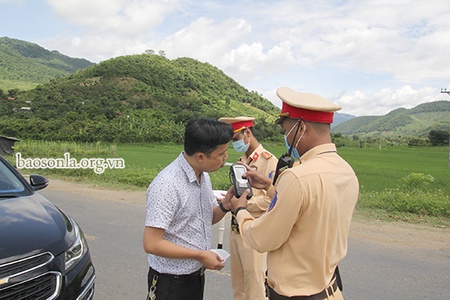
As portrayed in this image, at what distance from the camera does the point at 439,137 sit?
1841 inches

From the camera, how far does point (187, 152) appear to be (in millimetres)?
1910

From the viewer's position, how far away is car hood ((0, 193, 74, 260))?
224 centimetres

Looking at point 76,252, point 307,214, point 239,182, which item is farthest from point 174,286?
point 76,252

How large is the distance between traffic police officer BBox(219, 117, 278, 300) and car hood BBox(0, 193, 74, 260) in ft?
4.08

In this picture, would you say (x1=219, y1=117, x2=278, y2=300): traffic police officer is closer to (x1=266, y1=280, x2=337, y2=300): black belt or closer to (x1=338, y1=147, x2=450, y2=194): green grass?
(x1=266, y1=280, x2=337, y2=300): black belt

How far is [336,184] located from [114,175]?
10106 millimetres

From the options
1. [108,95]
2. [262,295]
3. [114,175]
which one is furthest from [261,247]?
[108,95]

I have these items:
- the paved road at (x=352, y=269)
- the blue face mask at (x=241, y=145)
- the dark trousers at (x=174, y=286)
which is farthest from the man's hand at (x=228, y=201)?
the paved road at (x=352, y=269)

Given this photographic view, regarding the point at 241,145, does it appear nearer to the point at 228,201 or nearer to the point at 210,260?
the point at 228,201

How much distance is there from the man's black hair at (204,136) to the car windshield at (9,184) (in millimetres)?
2001

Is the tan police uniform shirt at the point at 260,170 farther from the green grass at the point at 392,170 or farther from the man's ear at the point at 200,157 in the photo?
the green grass at the point at 392,170

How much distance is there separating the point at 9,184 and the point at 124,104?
5591cm

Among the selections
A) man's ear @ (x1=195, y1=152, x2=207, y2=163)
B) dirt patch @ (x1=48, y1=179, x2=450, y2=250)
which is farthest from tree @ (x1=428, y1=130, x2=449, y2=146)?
man's ear @ (x1=195, y1=152, x2=207, y2=163)

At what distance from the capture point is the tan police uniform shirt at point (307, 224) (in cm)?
148
